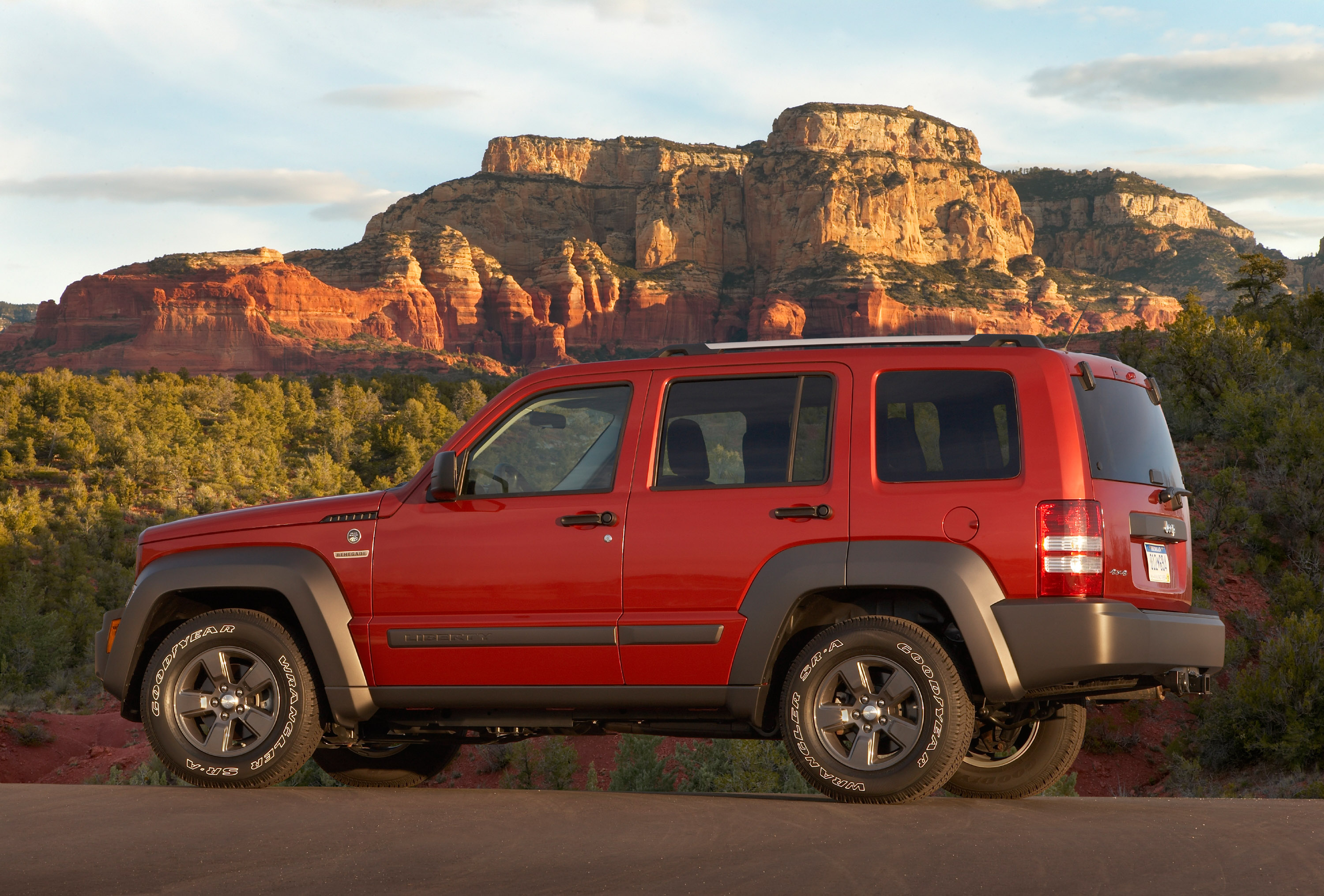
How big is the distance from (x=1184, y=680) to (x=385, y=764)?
441cm

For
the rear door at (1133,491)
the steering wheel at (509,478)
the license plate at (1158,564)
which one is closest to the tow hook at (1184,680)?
the rear door at (1133,491)

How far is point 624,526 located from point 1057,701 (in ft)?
7.02

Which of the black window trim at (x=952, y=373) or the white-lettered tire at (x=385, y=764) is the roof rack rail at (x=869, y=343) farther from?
the white-lettered tire at (x=385, y=764)

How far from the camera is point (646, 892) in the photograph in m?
4.03

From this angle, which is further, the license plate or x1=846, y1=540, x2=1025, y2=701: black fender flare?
the license plate

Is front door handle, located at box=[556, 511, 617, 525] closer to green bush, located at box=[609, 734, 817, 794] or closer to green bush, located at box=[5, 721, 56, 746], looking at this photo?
green bush, located at box=[609, 734, 817, 794]

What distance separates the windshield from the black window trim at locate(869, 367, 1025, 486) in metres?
0.28

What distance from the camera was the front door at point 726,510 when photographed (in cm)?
554

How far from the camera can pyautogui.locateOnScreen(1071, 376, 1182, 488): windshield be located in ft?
17.9

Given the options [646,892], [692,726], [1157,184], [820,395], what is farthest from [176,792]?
[1157,184]

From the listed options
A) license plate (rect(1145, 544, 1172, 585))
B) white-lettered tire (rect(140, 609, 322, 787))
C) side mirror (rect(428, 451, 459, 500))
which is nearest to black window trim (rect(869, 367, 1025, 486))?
license plate (rect(1145, 544, 1172, 585))

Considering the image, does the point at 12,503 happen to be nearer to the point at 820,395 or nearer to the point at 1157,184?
the point at 820,395

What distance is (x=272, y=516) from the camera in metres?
6.36

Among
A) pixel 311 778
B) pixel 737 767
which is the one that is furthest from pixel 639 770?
pixel 311 778
